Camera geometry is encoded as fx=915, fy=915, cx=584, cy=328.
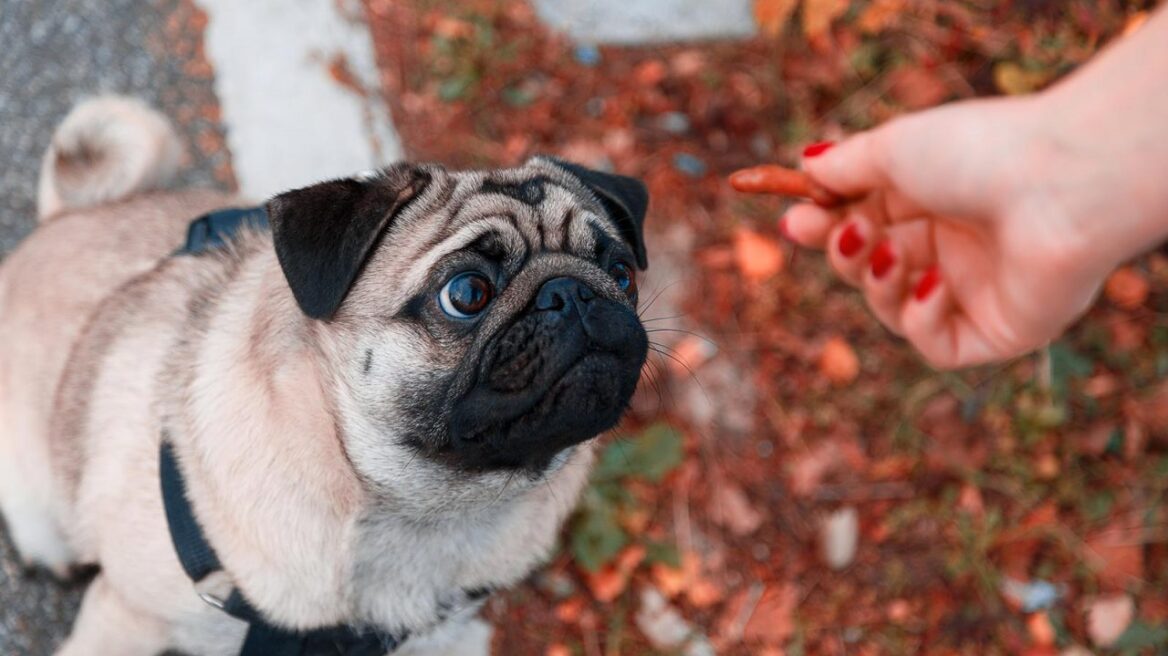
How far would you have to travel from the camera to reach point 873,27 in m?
5.18

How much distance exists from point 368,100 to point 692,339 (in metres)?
2.06

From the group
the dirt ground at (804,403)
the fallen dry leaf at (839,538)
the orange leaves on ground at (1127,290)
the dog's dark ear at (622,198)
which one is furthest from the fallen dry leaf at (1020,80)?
the dog's dark ear at (622,198)

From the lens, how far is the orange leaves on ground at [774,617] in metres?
4.19

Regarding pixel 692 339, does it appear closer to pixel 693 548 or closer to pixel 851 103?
pixel 693 548

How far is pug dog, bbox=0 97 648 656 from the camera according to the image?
2.44m

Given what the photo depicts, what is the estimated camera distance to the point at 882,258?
12.2 feet

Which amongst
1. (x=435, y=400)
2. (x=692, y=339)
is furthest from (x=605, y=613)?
(x=435, y=400)

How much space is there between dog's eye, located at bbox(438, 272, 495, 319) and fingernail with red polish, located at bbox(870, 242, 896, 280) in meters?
1.90

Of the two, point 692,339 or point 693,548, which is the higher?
point 692,339

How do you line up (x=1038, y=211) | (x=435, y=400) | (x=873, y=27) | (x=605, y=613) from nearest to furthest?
(x=435, y=400) → (x=1038, y=211) → (x=605, y=613) → (x=873, y=27)

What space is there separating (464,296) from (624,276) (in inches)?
22.8

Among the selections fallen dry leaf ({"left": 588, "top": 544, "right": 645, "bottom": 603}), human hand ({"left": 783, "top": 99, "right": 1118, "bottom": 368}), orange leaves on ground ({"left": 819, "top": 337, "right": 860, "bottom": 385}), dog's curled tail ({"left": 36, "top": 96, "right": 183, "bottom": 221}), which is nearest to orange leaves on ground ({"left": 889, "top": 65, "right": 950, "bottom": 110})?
orange leaves on ground ({"left": 819, "top": 337, "right": 860, "bottom": 385})

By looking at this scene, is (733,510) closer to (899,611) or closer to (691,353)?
(691,353)

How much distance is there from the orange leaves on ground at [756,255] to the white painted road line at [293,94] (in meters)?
1.83
